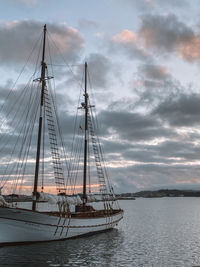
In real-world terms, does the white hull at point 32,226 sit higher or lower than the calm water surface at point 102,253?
higher

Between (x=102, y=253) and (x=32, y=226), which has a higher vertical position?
(x=32, y=226)

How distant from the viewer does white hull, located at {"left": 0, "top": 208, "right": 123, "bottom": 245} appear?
88.5 feet

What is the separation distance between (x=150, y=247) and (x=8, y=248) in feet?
50.9

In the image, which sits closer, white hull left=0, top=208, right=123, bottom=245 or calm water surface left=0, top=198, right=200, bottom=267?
calm water surface left=0, top=198, right=200, bottom=267

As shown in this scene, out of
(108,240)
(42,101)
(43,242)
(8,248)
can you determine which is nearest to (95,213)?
(108,240)

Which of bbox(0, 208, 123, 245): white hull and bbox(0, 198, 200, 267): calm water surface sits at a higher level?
bbox(0, 208, 123, 245): white hull

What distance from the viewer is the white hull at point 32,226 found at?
27.0m

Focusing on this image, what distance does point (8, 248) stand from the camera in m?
26.9

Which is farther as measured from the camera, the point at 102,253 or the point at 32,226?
the point at 32,226

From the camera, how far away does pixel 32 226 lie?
92.2 ft

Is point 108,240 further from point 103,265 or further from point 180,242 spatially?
point 103,265

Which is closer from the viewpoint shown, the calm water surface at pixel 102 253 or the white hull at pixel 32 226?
the calm water surface at pixel 102 253

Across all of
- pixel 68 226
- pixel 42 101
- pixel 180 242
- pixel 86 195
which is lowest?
pixel 180 242

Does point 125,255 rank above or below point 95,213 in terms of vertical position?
below
